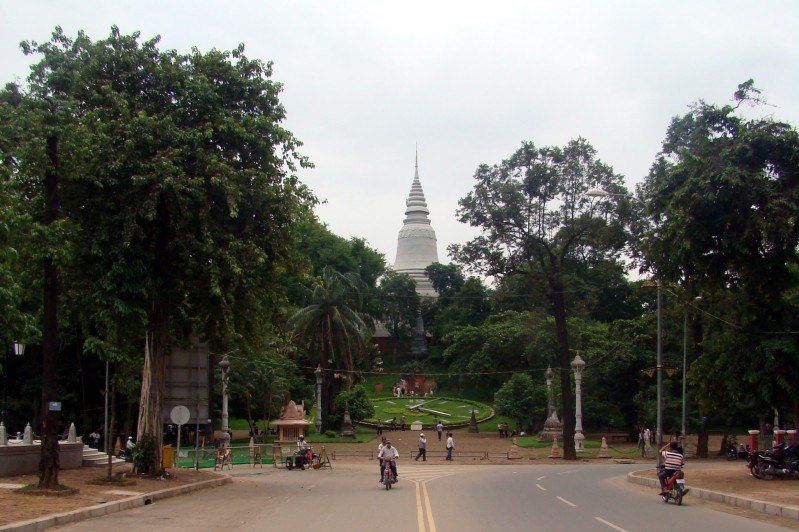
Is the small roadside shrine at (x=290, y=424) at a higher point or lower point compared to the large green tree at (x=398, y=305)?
lower

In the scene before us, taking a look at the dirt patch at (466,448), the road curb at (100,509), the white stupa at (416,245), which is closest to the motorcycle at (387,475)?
A: the road curb at (100,509)

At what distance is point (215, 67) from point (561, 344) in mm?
24330

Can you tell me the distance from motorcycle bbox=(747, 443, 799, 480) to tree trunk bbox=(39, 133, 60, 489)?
18.9 meters

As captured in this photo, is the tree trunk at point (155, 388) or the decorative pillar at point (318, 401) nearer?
the tree trunk at point (155, 388)

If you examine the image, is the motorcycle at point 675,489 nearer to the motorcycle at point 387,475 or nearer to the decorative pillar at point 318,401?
the motorcycle at point 387,475

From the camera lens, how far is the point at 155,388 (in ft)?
80.8

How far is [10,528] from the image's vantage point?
41.6ft

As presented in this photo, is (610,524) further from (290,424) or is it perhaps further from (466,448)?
(466,448)

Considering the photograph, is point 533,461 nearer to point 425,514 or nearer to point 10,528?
point 425,514

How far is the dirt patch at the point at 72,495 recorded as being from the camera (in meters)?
15.0

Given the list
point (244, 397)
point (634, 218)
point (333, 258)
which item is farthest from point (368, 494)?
point (333, 258)

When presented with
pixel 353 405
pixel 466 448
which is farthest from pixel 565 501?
pixel 353 405

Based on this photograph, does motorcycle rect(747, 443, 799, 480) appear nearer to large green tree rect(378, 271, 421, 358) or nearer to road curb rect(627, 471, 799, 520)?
road curb rect(627, 471, 799, 520)

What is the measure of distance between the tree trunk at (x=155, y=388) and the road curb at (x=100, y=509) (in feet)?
5.46
